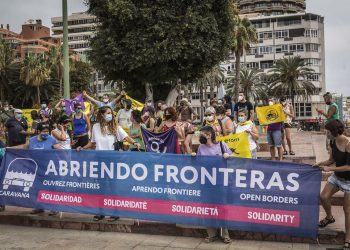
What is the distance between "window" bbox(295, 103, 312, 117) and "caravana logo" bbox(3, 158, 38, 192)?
258 feet

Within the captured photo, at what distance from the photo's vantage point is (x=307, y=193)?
6332 millimetres

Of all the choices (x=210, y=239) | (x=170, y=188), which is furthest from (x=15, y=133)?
(x=210, y=239)

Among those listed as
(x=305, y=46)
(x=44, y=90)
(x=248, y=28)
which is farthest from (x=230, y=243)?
(x=305, y=46)

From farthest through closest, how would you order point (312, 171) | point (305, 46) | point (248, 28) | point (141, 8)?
point (305, 46)
point (248, 28)
point (141, 8)
point (312, 171)

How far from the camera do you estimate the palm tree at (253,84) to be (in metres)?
79.0

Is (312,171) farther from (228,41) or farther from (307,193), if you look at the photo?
A: (228,41)

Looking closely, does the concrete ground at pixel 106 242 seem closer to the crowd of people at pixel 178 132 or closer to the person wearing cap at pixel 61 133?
the crowd of people at pixel 178 132

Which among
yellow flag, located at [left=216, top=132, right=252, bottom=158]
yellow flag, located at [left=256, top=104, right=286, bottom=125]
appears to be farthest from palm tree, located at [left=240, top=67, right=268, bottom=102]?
yellow flag, located at [left=216, top=132, right=252, bottom=158]

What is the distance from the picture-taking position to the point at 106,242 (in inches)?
270

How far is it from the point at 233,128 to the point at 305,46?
78.8 m

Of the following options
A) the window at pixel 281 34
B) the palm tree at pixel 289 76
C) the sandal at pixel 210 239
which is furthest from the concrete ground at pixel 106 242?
the window at pixel 281 34

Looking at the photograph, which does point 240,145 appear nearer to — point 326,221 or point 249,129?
point 249,129

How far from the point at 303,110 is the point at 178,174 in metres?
79.7

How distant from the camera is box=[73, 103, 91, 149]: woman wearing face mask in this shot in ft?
34.7
